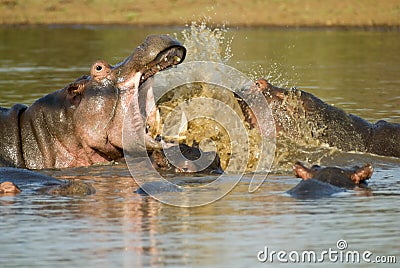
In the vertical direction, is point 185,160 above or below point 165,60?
below

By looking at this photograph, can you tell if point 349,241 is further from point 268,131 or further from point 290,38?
point 290,38

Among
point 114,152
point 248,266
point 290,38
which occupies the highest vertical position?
point 290,38

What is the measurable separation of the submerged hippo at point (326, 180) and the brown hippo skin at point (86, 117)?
5.04ft

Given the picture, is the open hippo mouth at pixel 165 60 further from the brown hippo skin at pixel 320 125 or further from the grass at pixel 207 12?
the grass at pixel 207 12

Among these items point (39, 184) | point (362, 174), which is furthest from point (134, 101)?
point (362, 174)

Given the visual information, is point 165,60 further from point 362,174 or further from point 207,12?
point 207,12

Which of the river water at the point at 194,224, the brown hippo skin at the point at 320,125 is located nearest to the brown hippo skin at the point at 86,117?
the river water at the point at 194,224

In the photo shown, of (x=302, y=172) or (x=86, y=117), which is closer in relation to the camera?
(x=302, y=172)

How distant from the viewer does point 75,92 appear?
9.01 m

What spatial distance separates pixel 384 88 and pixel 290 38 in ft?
25.9

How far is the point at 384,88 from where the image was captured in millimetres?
14992

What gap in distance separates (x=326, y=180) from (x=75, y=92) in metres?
2.33

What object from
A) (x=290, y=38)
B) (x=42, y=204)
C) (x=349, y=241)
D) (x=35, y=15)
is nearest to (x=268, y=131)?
(x=42, y=204)

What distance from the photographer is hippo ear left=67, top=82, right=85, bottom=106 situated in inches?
354
